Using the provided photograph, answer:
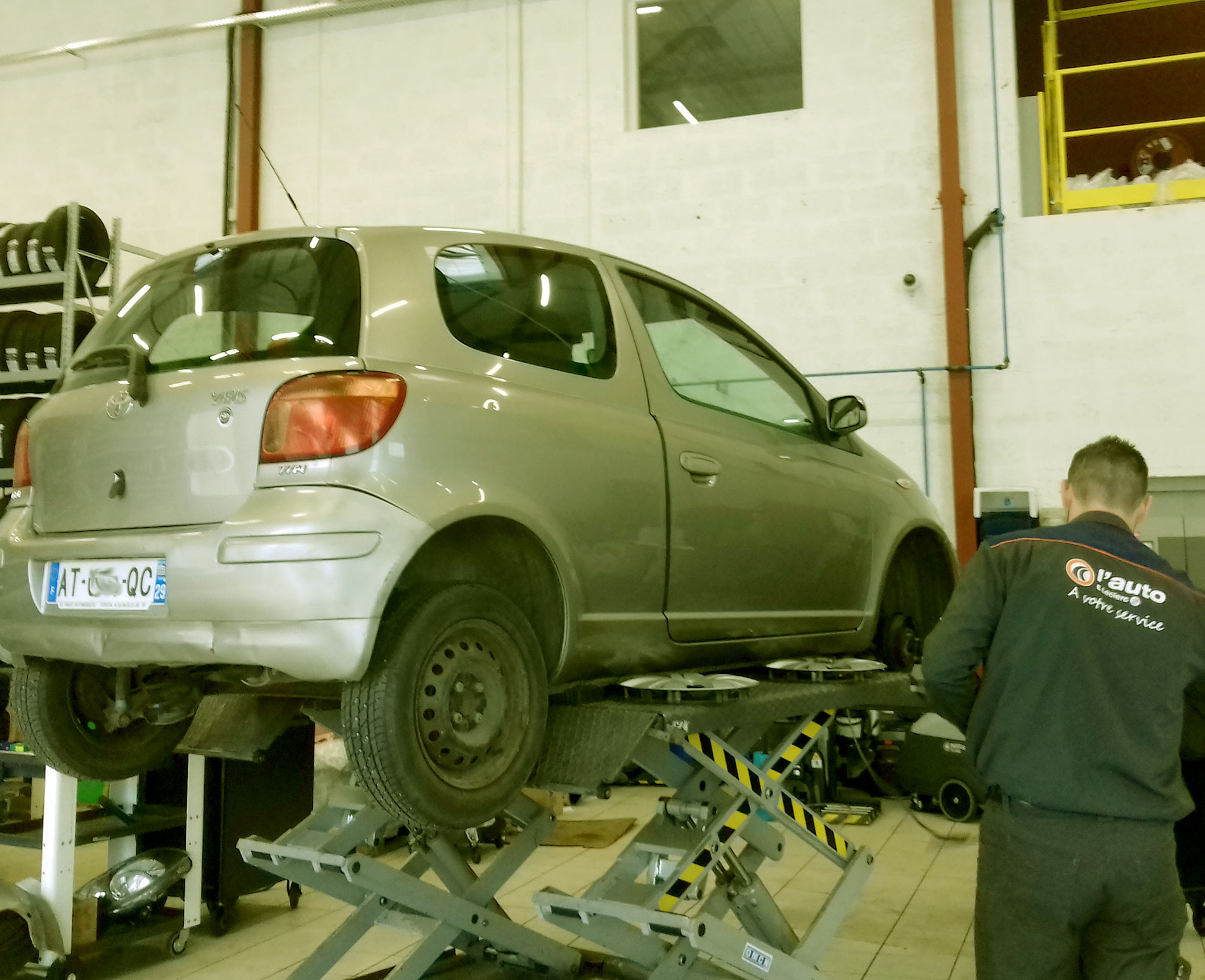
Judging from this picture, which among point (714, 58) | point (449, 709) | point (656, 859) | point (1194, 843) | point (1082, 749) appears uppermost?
point (714, 58)

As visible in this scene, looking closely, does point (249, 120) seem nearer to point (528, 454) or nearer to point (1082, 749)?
point (528, 454)

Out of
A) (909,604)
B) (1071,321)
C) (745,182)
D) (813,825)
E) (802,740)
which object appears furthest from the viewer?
(745,182)

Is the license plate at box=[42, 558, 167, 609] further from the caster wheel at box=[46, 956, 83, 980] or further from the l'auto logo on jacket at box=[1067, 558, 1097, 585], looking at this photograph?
the l'auto logo on jacket at box=[1067, 558, 1097, 585]

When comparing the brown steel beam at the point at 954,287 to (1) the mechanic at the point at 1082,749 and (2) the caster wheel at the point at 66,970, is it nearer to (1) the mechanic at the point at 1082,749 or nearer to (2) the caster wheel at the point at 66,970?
(1) the mechanic at the point at 1082,749

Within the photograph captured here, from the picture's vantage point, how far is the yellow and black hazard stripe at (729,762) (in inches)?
101

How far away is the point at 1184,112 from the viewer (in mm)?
7965

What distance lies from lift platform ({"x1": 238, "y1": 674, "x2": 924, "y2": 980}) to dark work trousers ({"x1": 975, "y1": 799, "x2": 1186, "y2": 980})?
0.56 m

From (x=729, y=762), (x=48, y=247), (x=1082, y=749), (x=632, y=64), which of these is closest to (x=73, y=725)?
(x=729, y=762)

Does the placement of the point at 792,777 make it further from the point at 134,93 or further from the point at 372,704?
the point at 134,93

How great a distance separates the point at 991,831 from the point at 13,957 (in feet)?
9.58

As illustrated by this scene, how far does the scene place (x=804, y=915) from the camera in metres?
4.03

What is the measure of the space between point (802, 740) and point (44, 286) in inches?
197

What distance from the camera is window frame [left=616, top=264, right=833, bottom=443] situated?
2.59 m

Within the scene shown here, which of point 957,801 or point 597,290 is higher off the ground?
point 597,290
